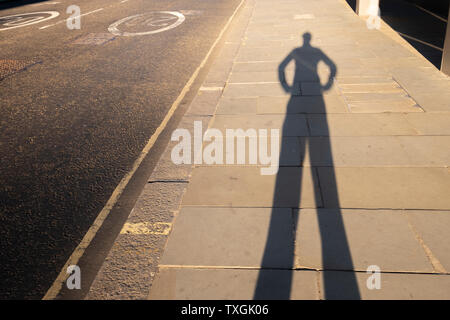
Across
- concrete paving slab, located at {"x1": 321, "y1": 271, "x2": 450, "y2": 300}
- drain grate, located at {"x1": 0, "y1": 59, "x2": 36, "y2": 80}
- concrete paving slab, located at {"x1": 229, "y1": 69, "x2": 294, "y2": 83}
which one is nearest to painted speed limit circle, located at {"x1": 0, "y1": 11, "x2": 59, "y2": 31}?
drain grate, located at {"x1": 0, "y1": 59, "x2": 36, "y2": 80}

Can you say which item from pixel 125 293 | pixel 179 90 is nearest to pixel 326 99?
pixel 179 90

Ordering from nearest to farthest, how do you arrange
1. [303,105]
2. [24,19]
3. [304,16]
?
[303,105] < [304,16] < [24,19]

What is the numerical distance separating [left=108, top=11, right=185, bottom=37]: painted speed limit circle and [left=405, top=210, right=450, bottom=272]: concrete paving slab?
9.65 metres

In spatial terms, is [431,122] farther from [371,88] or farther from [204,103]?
[204,103]

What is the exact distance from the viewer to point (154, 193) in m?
3.35

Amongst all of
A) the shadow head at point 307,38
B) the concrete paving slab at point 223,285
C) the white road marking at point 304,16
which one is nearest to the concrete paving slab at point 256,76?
the shadow head at point 307,38

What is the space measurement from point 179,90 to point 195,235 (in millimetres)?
3821

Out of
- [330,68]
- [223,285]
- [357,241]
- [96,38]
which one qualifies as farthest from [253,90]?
[96,38]

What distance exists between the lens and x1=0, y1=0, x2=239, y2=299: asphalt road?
2.90 metres

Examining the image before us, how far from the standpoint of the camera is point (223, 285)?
92.7 inches

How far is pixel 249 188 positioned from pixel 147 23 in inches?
403

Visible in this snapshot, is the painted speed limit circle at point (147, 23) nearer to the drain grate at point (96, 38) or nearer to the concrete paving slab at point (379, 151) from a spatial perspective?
the drain grate at point (96, 38)

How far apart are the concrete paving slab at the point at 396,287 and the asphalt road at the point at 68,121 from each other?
2.11m
